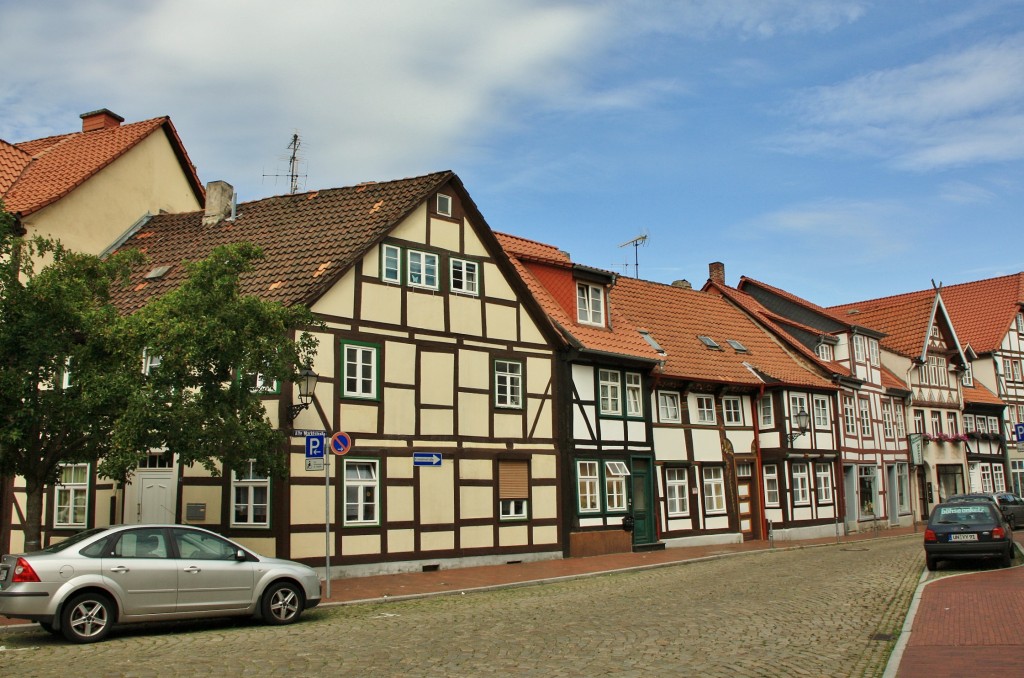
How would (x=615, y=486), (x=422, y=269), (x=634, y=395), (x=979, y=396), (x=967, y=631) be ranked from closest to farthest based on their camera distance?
(x=967, y=631) → (x=422, y=269) → (x=615, y=486) → (x=634, y=395) → (x=979, y=396)

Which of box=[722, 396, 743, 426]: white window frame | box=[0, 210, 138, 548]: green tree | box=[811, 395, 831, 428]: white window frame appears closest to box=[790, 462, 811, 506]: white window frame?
box=[811, 395, 831, 428]: white window frame

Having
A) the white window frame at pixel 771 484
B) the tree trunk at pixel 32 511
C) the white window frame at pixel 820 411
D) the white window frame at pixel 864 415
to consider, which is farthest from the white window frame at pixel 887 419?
the tree trunk at pixel 32 511

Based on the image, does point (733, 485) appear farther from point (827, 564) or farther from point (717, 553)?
point (827, 564)

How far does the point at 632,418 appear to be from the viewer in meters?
29.3

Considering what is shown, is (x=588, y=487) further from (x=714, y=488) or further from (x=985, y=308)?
(x=985, y=308)

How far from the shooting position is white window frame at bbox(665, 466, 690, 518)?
99.4 ft

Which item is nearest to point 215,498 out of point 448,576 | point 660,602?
point 448,576

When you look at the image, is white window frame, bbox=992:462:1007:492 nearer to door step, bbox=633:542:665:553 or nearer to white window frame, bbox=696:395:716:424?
white window frame, bbox=696:395:716:424

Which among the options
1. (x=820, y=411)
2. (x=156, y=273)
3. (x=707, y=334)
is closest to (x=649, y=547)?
(x=707, y=334)

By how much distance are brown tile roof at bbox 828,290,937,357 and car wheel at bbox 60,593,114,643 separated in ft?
127

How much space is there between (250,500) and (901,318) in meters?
37.4

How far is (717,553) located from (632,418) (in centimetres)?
464

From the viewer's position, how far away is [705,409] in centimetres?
3225

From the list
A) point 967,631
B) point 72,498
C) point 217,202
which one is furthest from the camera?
point 217,202
